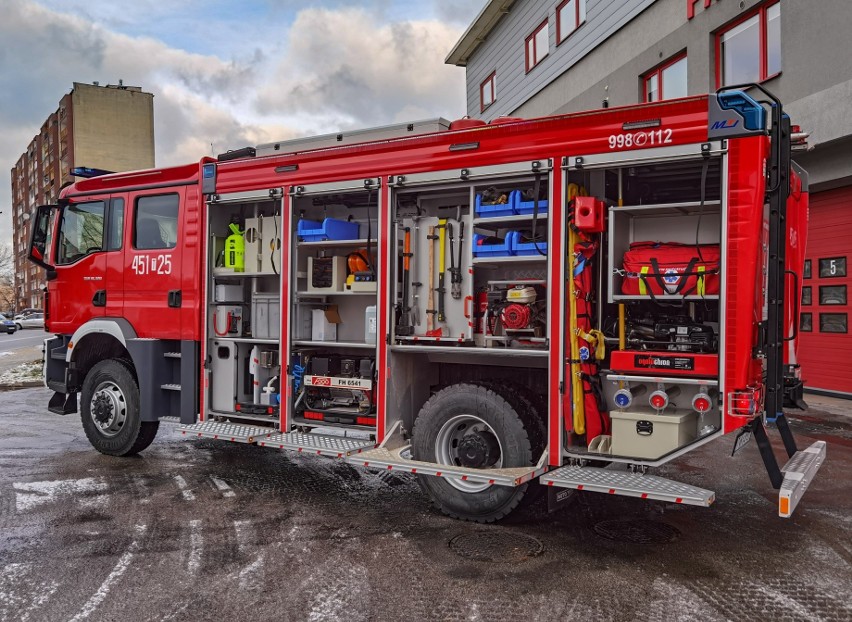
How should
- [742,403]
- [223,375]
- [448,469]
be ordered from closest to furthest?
[742,403] < [448,469] < [223,375]

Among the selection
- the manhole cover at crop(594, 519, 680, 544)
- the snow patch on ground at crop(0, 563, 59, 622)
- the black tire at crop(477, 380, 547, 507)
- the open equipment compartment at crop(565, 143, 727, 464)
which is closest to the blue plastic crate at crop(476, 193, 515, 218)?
the open equipment compartment at crop(565, 143, 727, 464)

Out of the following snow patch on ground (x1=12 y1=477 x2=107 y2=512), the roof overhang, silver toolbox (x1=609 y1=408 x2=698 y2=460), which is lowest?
snow patch on ground (x1=12 y1=477 x2=107 y2=512)

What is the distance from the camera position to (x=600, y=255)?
517 centimetres

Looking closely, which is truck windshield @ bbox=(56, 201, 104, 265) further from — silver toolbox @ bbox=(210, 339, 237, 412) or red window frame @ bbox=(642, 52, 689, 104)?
red window frame @ bbox=(642, 52, 689, 104)

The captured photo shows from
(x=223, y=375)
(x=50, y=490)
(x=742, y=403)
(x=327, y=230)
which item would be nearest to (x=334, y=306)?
(x=327, y=230)

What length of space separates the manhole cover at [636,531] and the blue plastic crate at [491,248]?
2191mm

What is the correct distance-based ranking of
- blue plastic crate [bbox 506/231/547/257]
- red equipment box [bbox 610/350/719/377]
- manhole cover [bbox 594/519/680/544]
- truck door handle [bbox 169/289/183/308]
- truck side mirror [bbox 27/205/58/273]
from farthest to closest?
truck side mirror [bbox 27/205/58/273] < truck door handle [bbox 169/289/183/308] < blue plastic crate [bbox 506/231/547/257] < manhole cover [bbox 594/519/680/544] < red equipment box [bbox 610/350/719/377]

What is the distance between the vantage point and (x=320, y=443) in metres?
6.19

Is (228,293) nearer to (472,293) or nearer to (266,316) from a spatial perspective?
(266,316)

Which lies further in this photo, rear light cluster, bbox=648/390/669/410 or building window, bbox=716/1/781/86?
building window, bbox=716/1/781/86

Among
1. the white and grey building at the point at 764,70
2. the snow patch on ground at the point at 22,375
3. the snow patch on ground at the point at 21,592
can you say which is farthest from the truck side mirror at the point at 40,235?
the white and grey building at the point at 764,70

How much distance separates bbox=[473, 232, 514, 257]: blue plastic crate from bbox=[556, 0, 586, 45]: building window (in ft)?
41.5

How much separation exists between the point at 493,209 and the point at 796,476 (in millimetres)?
2809

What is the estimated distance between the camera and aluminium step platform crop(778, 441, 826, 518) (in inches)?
171
